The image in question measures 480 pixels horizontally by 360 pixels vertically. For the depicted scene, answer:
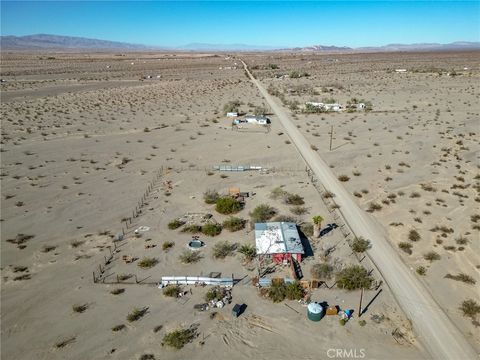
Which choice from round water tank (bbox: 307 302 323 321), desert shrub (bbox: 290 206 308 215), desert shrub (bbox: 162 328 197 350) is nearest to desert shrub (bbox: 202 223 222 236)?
desert shrub (bbox: 290 206 308 215)

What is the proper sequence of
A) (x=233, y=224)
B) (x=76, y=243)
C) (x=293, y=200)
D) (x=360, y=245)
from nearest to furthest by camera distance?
1. (x=360, y=245)
2. (x=76, y=243)
3. (x=233, y=224)
4. (x=293, y=200)

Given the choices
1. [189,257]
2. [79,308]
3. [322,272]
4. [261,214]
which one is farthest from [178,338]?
[261,214]

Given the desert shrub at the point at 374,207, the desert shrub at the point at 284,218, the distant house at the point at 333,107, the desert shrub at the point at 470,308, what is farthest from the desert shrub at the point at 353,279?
the distant house at the point at 333,107

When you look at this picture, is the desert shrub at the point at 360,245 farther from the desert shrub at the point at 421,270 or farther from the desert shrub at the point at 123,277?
the desert shrub at the point at 123,277

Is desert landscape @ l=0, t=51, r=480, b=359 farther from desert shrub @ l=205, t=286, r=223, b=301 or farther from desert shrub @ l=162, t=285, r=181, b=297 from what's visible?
desert shrub @ l=205, t=286, r=223, b=301

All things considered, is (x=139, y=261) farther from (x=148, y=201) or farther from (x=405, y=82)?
(x=405, y=82)

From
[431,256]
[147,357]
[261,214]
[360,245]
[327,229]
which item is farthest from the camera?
[261,214]

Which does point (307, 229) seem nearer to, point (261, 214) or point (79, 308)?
point (261, 214)
